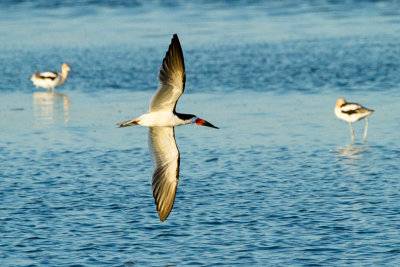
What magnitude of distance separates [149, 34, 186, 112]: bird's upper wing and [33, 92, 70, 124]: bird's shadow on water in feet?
42.2

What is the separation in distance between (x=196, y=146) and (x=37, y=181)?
4673 mm

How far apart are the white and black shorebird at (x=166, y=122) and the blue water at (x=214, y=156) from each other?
107 cm

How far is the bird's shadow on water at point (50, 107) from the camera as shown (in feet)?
81.4

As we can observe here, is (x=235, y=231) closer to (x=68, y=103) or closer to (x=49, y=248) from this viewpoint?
(x=49, y=248)

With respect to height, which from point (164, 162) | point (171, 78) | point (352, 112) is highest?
point (171, 78)

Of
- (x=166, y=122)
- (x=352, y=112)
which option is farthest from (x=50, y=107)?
(x=166, y=122)

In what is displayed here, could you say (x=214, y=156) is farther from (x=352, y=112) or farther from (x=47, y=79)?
(x=47, y=79)

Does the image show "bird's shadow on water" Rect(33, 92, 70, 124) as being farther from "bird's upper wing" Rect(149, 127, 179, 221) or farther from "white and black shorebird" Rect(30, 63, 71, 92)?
"bird's upper wing" Rect(149, 127, 179, 221)

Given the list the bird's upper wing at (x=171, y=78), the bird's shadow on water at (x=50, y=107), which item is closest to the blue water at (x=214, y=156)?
the bird's shadow on water at (x=50, y=107)

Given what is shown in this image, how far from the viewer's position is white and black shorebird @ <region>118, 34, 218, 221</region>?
11148 millimetres

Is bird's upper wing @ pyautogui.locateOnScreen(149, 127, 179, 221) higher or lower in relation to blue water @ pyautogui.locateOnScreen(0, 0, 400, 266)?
higher

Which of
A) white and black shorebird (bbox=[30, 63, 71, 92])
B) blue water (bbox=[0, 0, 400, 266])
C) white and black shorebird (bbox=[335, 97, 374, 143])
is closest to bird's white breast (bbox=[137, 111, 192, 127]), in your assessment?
blue water (bbox=[0, 0, 400, 266])

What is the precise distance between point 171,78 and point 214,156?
8.02 meters

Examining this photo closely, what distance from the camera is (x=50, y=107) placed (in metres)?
27.2
